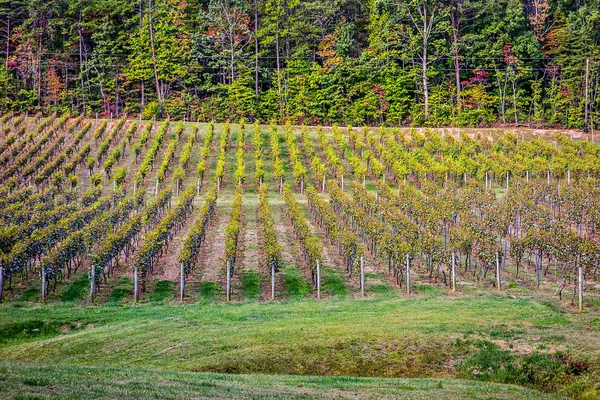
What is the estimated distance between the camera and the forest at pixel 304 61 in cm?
8212

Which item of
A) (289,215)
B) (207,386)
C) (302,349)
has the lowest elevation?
(302,349)

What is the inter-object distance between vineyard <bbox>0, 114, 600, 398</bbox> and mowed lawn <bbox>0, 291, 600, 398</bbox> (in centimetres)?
88

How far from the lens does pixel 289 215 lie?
45531 millimetres

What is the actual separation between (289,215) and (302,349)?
78.0ft

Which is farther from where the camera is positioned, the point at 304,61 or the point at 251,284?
the point at 304,61

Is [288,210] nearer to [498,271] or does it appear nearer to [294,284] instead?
[294,284]

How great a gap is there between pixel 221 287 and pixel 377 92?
5434 centimetres

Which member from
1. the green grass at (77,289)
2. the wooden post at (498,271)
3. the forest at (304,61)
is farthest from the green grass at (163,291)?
the forest at (304,61)

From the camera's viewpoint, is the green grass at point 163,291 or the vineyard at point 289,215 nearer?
the green grass at point 163,291

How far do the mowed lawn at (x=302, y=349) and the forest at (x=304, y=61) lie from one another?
179ft

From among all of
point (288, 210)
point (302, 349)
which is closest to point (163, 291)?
point (302, 349)

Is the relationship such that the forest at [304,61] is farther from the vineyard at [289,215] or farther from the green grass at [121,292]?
the green grass at [121,292]

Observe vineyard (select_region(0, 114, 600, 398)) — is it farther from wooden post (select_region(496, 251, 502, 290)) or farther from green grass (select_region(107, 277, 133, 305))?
wooden post (select_region(496, 251, 502, 290))

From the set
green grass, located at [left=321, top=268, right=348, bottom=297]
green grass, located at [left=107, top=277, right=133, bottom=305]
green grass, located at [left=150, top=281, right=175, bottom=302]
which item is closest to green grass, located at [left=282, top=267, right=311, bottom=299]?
green grass, located at [left=321, top=268, right=348, bottom=297]
